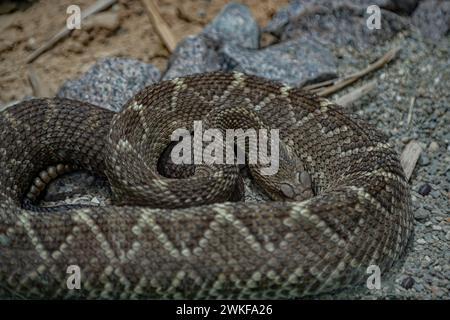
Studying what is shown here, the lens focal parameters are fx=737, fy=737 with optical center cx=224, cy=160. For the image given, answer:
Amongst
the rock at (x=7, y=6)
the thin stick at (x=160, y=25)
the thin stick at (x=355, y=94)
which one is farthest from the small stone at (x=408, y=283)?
the rock at (x=7, y=6)

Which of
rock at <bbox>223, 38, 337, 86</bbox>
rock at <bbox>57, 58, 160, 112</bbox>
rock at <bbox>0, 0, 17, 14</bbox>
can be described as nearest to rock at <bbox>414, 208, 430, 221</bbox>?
rock at <bbox>223, 38, 337, 86</bbox>

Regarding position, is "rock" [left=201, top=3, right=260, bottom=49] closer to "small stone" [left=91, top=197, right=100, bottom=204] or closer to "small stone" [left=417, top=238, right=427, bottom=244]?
"small stone" [left=91, top=197, right=100, bottom=204]

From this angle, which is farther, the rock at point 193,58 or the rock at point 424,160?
the rock at point 193,58

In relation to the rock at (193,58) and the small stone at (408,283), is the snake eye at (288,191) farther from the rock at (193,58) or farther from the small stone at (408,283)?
the rock at (193,58)

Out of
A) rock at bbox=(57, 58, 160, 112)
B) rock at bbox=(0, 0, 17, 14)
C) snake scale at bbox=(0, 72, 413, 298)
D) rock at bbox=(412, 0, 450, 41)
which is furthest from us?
rock at bbox=(412, 0, 450, 41)

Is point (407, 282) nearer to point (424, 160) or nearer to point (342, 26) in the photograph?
point (424, 160)

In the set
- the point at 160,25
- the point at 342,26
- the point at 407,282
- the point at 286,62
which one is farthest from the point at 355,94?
the point at 407,282
